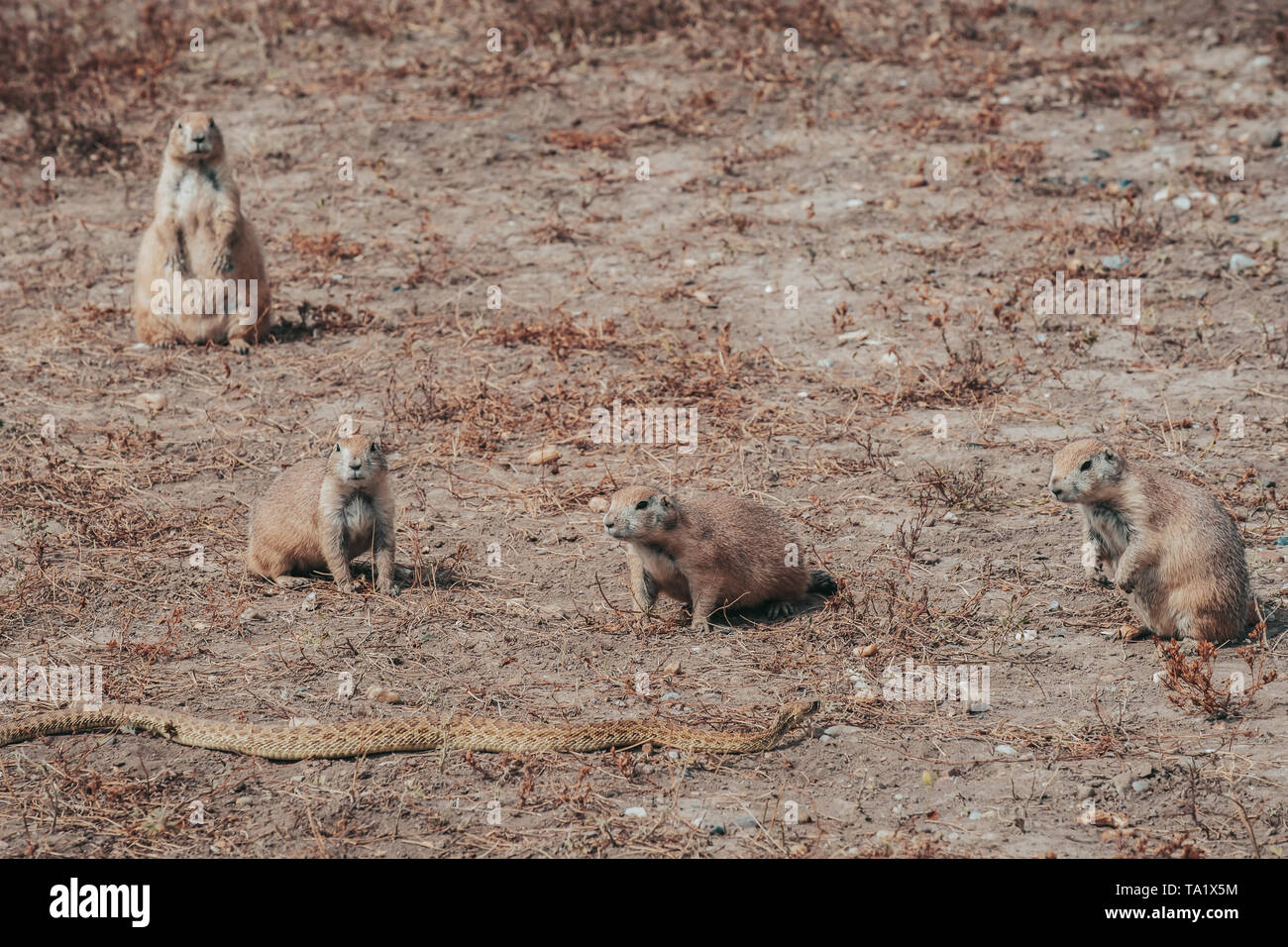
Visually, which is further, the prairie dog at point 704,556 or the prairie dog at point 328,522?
the prairie dog at point 328,522

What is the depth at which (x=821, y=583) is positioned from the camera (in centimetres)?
724

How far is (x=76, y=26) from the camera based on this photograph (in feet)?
51.4

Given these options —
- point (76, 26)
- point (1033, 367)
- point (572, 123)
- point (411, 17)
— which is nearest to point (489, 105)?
point (572, 123)

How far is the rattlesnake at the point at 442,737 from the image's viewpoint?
18.9 ft

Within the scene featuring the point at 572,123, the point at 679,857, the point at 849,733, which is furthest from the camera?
the point at 572,123

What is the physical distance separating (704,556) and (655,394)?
9.46 feet

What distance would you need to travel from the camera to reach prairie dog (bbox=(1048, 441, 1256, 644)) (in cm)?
638

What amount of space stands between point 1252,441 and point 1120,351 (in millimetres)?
1480

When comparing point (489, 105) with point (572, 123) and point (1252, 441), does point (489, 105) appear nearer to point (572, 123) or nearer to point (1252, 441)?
point (572, 123)

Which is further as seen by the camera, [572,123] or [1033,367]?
[572,123]

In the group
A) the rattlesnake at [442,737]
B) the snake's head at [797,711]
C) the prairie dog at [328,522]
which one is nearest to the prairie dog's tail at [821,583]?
the snake's head at [797,711]

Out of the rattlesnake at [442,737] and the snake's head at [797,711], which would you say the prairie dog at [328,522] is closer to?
the rattlesnake at [442,737]

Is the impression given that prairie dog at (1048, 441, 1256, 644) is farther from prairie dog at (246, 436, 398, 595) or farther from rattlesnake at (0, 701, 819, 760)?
prairie dog at (246, 436, 398, 595)

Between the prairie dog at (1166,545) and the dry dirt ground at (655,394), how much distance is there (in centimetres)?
20
